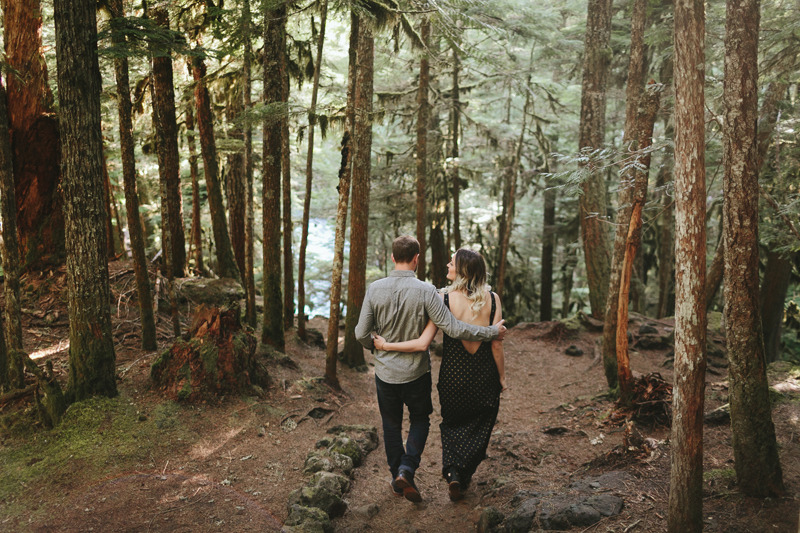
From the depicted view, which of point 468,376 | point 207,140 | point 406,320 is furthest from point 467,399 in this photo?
point 207,140

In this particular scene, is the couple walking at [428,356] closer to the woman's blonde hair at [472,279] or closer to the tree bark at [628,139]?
the woman's blonde hair at [472,279]

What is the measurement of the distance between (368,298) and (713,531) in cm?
335

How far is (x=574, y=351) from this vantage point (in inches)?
495

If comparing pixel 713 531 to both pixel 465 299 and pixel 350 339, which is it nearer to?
pixel 465 299

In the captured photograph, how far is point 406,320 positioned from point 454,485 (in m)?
1.76

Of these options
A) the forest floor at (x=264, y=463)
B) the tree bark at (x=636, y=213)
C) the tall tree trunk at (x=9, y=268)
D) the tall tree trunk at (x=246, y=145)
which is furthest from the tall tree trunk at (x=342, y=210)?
the tree bark at (x=636, y=213)

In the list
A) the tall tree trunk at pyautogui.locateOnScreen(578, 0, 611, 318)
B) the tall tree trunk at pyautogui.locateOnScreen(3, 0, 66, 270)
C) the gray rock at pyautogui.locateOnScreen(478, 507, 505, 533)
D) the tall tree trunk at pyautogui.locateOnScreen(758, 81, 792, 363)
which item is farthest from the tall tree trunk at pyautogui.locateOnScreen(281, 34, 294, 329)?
the tall tree trunk at pyautogui.locateOnScreen(758, 81, 792, 363)

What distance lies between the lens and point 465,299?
4672mm

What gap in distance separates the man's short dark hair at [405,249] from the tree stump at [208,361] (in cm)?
383

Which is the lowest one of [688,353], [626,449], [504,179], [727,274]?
[626,449]

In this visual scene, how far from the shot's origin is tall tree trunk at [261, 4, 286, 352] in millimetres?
8758

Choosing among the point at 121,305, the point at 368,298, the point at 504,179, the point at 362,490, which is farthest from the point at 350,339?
the point at 504,179

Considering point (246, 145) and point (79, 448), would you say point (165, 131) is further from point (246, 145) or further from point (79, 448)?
point (79, 448)

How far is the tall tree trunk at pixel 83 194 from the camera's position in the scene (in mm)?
5547
